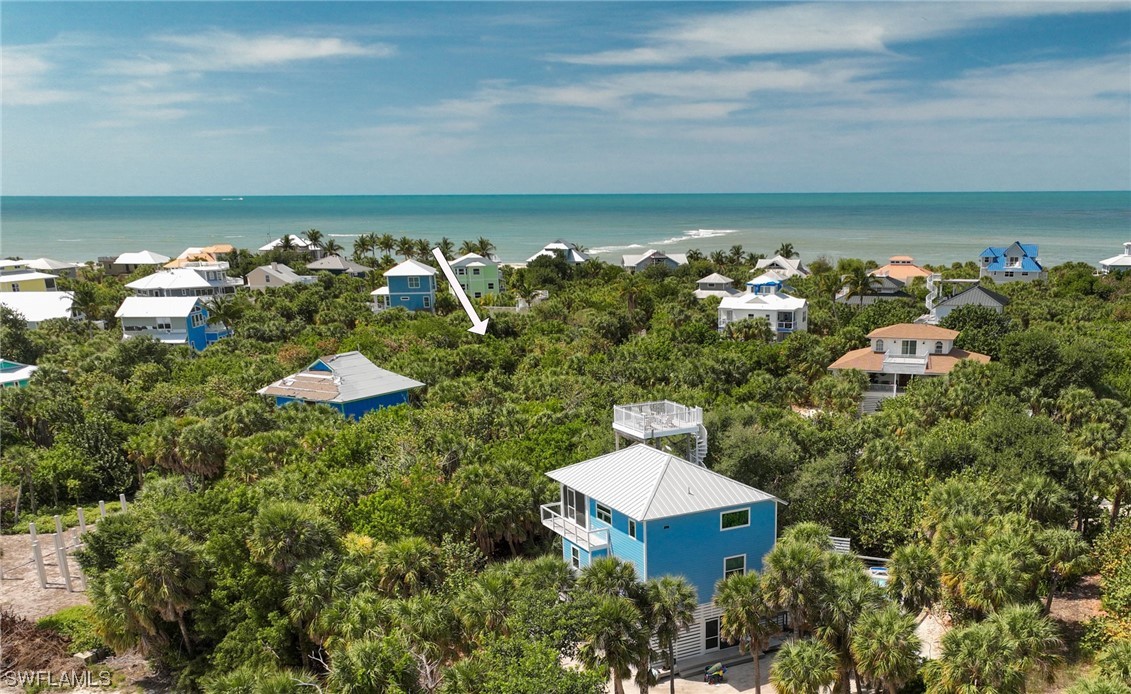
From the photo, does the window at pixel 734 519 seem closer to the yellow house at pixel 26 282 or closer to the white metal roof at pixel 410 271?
the white metal roof at pixel 410 271

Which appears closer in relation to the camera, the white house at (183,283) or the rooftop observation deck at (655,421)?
the rooftop observation deck at (655,421)

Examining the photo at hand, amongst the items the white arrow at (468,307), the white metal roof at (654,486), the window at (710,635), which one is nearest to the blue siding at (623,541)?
the white metal roof at (654,486)

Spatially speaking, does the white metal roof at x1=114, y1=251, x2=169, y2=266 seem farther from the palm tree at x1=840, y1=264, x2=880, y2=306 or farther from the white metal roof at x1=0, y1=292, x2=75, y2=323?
the palm tree at x1=840, y1=264, x2=880, y2=306

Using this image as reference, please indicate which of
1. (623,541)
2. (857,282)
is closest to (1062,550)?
(623,541)

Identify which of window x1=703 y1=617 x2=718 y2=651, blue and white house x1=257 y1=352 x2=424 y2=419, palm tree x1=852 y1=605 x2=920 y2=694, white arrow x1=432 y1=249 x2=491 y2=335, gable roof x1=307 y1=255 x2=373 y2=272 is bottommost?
window x1=703 y1=617 x2=718 y2=651

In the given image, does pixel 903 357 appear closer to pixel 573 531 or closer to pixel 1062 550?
pixel 1062 550

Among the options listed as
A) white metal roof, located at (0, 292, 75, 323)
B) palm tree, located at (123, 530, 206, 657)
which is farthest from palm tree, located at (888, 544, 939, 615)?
white metal roof, located at (0, 292, 75, 323)
